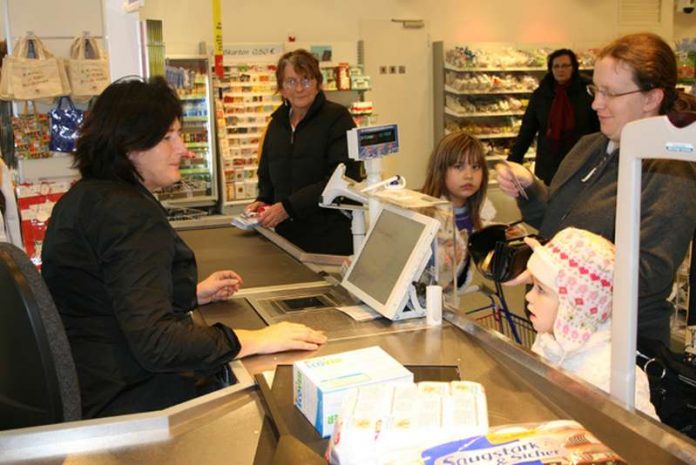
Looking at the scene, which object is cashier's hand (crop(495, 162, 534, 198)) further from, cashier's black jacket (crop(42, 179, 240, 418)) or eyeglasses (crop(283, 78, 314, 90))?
eyeglasses (crop(283, 78, 314, 90))

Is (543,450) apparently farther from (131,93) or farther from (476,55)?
(476,55)

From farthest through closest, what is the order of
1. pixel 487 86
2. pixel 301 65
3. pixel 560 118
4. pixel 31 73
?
1. pixel 487 86
2. pixel 560 118
3. pixel 31 73
4. pixel 301 65

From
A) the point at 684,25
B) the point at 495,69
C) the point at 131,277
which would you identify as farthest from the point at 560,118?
the point at 684,25

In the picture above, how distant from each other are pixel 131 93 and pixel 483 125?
815 centimetres

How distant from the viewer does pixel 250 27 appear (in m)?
8.48

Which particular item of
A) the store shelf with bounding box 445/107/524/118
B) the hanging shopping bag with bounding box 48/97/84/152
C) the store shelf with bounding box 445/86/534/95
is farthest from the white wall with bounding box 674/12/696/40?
the hanging shopping bag with bounding box 48/97/84/152

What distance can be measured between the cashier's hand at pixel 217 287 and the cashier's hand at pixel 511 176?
3.05ft

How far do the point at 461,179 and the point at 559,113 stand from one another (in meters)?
3.06

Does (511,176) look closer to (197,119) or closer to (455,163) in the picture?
(455,163)

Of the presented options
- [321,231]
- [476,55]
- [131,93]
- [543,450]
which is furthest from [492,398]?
[476,55]

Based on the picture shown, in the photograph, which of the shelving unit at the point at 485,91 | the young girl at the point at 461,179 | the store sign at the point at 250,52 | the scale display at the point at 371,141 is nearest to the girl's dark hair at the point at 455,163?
the young girl at the point at 461,179

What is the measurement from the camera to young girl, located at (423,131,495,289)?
3369mm

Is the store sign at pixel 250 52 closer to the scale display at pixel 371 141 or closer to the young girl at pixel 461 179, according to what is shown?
the young girl at pixel 461 179

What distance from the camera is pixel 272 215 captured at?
3.51 meters
